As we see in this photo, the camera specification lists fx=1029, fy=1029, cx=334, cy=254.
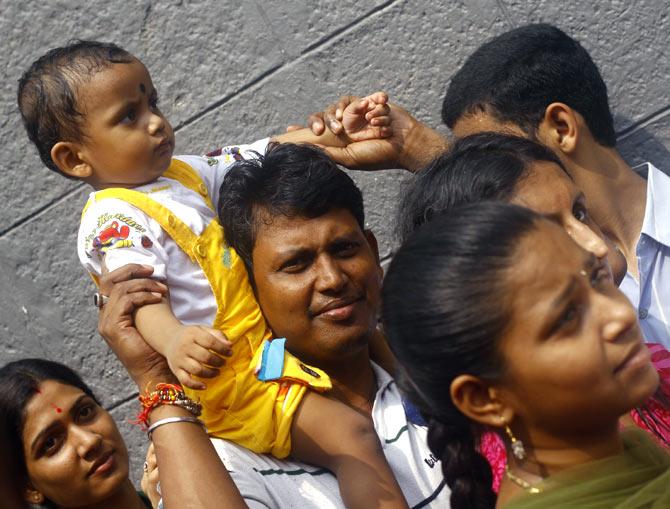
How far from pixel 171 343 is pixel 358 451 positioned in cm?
56

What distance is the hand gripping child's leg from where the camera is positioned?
258cm

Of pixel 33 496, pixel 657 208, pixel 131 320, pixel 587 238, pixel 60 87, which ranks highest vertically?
pixel 60 87

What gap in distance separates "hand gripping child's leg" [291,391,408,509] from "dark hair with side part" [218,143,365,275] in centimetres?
46

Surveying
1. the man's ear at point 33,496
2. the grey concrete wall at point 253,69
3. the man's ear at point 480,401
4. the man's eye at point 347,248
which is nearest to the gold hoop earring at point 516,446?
the man's ear at point 480,401

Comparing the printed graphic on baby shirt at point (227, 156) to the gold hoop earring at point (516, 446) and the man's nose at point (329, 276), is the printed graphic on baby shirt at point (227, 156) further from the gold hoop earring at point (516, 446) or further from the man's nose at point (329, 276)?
the gold hoop earring at point (516, 446)

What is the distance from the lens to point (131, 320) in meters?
2.74

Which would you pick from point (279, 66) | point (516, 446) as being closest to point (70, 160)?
point (279, 66)

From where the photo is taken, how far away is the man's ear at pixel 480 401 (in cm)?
193

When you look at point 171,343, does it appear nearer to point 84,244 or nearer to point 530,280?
point 84,244

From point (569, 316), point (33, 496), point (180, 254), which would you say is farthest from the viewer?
point (33, 496)

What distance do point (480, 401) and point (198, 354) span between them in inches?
30.1

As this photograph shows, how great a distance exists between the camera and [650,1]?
3744mm

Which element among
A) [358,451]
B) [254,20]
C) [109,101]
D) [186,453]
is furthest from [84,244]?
[254,20]

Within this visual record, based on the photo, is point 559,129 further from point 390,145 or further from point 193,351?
point 193,351
